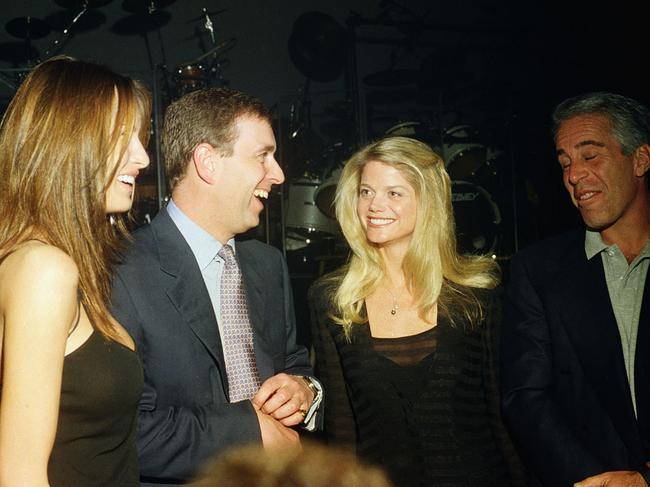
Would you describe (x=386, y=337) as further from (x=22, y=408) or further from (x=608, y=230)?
(x=22, y=408)

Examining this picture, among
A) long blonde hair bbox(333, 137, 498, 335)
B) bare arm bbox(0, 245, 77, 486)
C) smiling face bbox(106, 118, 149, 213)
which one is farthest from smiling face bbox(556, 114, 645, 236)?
bare arm bbox(0, 245, 77, 486)

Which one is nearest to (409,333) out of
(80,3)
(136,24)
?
(80,3)

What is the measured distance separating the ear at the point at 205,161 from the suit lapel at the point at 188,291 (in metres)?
0.28

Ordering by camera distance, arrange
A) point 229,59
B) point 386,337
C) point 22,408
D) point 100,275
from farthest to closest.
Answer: point 229,59
point 386,337
point 100,275
point 22,408

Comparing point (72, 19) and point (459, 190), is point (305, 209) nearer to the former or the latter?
point (459, 190)

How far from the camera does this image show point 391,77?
794cm

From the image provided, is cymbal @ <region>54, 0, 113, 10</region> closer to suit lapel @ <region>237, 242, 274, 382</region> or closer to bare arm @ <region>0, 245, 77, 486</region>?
suit lapel @ <region>237, 242, 274, 382</region>

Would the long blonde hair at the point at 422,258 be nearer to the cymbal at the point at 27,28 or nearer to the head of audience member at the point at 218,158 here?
the head of audience member at the point at 218,158

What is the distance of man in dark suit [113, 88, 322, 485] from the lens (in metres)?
1.69

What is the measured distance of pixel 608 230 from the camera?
6.77 feet

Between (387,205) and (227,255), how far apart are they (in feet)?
2.36

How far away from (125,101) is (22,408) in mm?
792

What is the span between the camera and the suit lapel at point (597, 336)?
1843 millimetres

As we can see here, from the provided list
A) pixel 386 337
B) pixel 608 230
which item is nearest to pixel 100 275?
pixel 386 337
